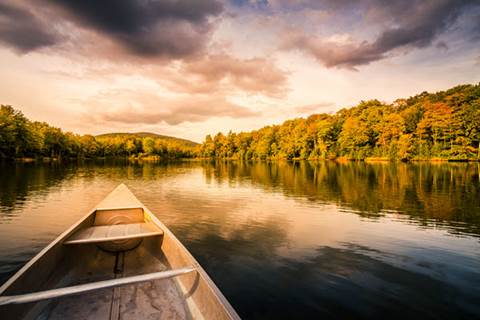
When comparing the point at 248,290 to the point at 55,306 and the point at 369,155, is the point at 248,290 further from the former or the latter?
the point at 369,155

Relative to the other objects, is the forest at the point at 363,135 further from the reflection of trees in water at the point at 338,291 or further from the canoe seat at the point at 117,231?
the canoe seat at the point at 117,231

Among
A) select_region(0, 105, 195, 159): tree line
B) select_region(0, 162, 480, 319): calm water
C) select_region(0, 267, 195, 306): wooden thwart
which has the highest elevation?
select_region(0, 105, 195, 159): tree line

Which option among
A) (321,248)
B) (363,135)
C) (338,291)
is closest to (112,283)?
(338,291)

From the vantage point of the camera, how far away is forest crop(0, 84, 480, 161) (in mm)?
60562

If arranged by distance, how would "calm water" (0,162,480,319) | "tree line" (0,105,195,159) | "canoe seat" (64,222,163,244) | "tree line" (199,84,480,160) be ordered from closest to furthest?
1. "calm water" (0,162,480,319)
2. "canoe seat" (64,222,163,244)
3. "tree line" (199,84,480,160)
4. "tree line" (0,105,195,159)

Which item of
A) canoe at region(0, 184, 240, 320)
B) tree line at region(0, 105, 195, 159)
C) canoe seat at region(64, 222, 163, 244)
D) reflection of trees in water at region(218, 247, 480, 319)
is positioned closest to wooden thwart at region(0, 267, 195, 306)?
canoe at region(0, 184, 240, 320)

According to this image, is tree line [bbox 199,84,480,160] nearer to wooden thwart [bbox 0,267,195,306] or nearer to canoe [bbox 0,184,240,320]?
canoe [bbox 0,184,240,320]

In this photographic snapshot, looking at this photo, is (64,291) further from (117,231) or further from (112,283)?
(117,231)

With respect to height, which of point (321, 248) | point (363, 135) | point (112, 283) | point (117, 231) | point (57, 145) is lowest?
point (321, 248)

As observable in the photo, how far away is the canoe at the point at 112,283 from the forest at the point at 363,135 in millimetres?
75246

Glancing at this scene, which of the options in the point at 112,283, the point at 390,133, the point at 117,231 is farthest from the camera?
the point at 390,133

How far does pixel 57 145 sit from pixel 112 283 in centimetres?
11850

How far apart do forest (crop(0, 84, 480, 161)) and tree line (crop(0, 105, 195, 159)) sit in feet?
0.71

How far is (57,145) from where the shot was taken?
9825 cm
